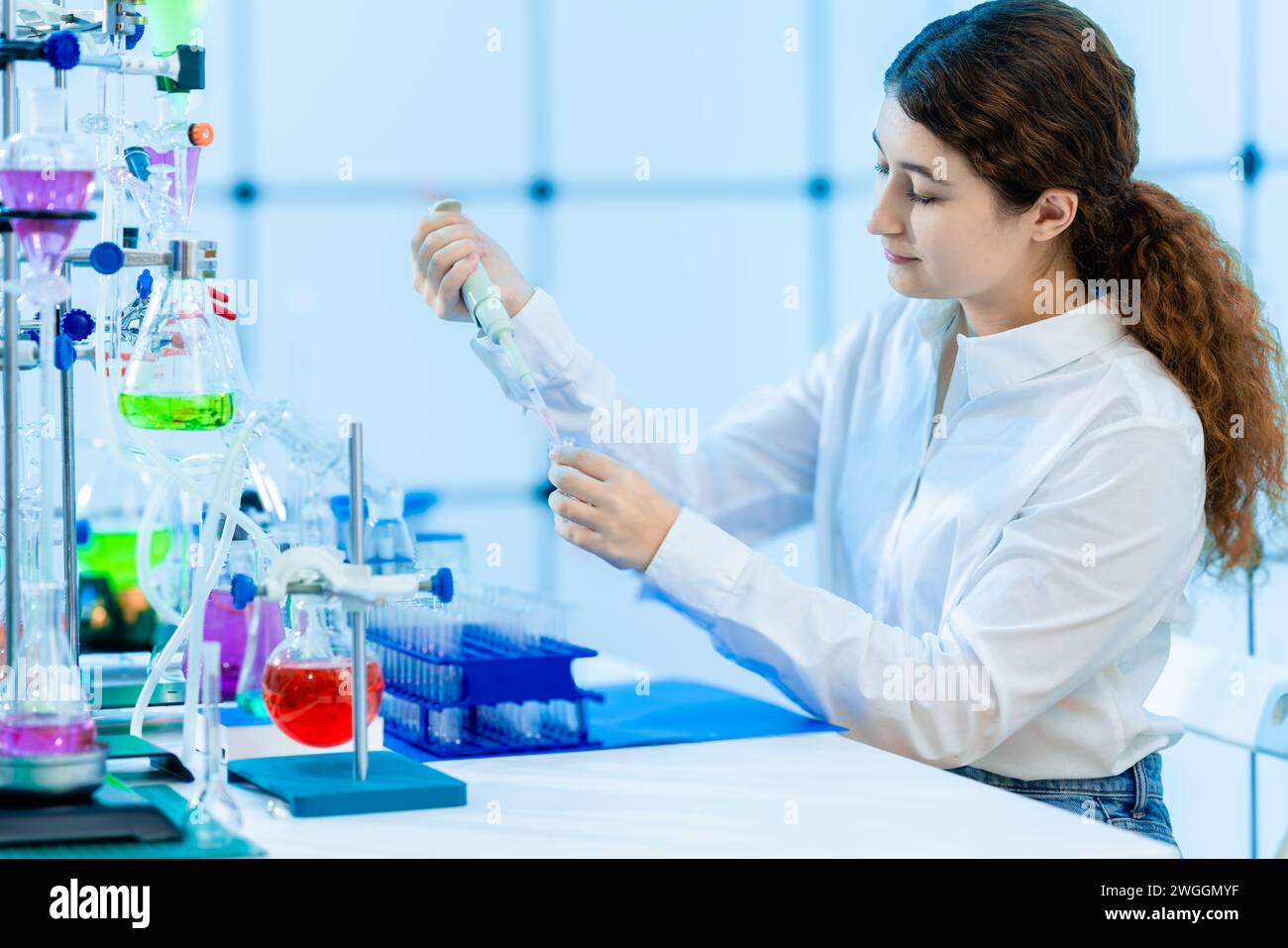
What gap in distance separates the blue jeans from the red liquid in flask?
2.37 ft

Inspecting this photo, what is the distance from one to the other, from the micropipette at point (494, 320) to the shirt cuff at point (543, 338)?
229 millimetres

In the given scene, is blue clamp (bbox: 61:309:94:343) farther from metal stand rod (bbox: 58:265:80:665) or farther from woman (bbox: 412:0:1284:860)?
woman (bbox: 412:0:1284:860)

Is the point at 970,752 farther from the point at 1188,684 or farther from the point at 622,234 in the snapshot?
the point at 622,234

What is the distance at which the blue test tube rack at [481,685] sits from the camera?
4.70ft

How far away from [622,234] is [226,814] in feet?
9.98

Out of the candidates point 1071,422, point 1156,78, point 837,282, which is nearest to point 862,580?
point 1071,422

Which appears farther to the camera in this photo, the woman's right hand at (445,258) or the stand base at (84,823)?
the woman's right hand at (445,258)

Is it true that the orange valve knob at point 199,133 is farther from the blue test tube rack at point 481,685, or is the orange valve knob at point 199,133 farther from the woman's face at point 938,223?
the woman's face at point 938,223

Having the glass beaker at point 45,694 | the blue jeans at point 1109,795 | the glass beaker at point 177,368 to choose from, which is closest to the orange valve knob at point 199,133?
the glass beaker at point 177,368

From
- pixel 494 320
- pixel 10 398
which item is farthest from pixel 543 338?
pixel 10 398

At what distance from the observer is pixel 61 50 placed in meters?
1.12

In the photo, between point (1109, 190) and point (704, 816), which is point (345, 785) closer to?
point (704, 816)

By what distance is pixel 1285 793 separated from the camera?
10.1 ft

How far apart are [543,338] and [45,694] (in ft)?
2.95
